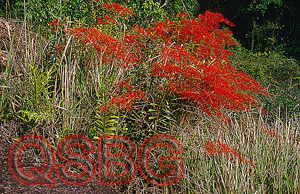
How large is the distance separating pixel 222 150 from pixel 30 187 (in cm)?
166

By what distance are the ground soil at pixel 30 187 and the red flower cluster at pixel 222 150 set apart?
1.04m

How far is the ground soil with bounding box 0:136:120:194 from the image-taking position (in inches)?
73.0

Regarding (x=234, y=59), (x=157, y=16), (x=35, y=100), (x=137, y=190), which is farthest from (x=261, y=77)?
(x=35, y=100)

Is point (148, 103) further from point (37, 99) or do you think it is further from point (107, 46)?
point (37, 99)

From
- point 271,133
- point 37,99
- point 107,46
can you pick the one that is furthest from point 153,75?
point 271,133

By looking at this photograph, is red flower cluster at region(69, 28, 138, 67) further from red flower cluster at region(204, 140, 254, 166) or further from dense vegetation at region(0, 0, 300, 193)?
red flower cluster at region(204, 140, 254, 166)

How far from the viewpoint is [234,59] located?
7.11 metres

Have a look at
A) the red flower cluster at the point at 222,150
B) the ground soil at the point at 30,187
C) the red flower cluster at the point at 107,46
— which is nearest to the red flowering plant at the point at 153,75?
the red flower cluster at the point at 107,46

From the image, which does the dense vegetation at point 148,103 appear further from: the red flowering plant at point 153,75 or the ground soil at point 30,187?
the ground soil at point 30,187

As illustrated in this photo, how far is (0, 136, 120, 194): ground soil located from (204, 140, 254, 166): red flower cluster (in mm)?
1038

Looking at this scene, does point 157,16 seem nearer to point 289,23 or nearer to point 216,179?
point 216,179

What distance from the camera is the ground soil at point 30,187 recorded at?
1854mm

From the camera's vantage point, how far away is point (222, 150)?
2.74 metres

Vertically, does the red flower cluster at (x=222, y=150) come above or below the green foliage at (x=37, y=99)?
below
